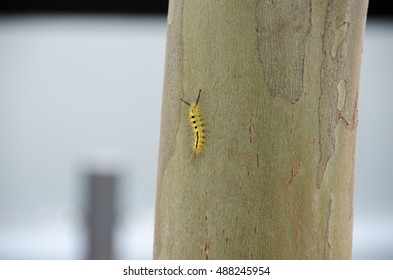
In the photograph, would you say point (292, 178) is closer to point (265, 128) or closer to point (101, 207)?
point (265, 128)

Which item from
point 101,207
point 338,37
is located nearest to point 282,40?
point 338,37

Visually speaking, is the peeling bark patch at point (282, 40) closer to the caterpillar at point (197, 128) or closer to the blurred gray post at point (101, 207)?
the caterpillar at point (197, 128)

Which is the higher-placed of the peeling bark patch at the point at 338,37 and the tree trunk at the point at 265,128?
the peeling bark patch at the point at 338,37

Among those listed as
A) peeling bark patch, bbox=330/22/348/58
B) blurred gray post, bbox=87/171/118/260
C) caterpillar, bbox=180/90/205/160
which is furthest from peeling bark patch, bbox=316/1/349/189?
blurred gray post, bbox=87/171/118/260

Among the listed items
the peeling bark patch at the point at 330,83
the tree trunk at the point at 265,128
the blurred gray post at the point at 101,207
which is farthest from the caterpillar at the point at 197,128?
the blurred gray post at the point at 101,207

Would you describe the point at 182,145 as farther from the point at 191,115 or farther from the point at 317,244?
the point at 317,244

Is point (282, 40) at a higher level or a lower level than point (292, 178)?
higher

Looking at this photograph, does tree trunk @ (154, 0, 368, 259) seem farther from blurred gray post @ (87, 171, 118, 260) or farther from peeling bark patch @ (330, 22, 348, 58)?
blurred gray post @ (87, 171, 118, 260)
